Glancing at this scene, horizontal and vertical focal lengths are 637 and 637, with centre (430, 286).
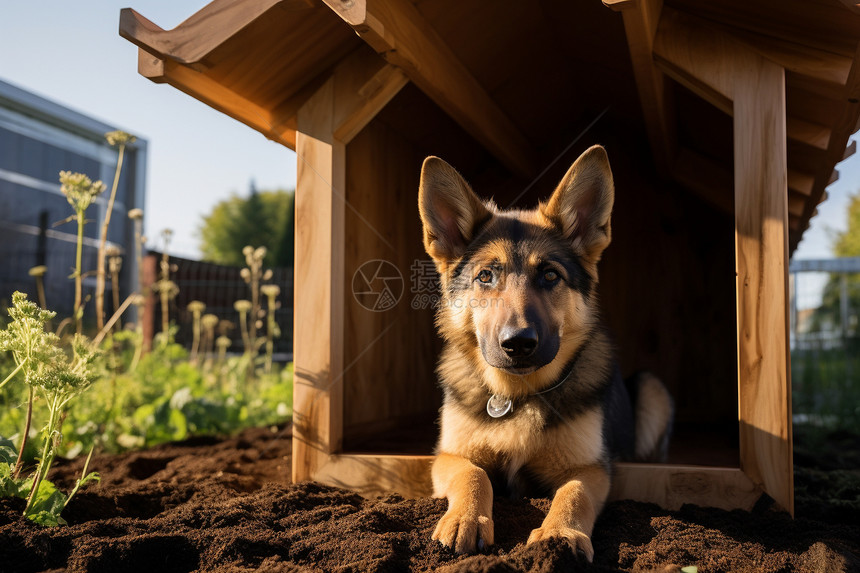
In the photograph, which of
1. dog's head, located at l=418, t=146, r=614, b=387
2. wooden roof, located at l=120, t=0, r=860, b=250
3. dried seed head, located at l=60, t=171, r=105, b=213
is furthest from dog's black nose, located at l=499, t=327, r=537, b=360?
dried seed head, located at l=60, t=171, r=105, b=213

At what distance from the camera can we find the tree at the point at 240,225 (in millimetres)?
37312

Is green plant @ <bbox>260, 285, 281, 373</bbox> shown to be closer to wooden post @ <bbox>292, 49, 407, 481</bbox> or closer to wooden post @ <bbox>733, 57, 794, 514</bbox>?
wooden post @ <bbox>292, 49, 407, 481</bbox>

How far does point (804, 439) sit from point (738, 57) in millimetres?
4722

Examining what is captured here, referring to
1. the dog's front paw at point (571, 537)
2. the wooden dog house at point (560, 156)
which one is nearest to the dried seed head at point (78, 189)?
the wooden dog house at point (560, 156)

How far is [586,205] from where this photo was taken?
3.55 metres

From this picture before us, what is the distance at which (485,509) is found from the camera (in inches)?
109

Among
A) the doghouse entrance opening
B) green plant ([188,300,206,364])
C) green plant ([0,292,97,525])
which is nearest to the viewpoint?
green plant ([0,292,97,525])

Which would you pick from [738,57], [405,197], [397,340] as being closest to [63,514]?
[397,340]

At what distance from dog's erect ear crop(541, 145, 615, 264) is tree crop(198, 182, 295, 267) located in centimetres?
3040

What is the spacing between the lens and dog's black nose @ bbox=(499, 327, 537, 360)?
2.81 meters

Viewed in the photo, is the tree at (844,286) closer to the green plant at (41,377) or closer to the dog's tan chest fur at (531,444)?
the dog's tan chest fur at (531,444)

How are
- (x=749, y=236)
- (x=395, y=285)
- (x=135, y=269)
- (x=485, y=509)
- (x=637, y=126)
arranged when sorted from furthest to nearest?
(x=135, y=269)
(x=637, y=126)
(x=395, y=285)
(x=749, y=236)
(x=485, y=509)

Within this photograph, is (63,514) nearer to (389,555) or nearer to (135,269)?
(389,555)

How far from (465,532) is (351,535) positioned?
1.66ft
